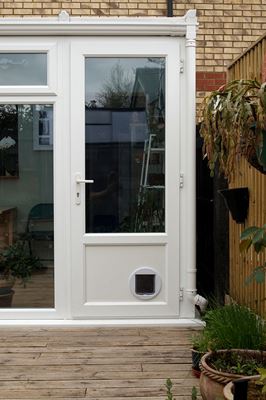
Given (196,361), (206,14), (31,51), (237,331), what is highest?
(206,14)

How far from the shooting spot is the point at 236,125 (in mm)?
2676

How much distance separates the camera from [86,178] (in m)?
4.63

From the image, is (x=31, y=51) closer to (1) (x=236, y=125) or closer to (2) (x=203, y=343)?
(1) (x=236, y=125)

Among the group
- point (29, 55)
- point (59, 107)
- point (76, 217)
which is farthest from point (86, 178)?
point (29, 55)

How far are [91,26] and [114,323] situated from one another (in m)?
2.44

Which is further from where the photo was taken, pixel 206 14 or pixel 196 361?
pixel 206 14

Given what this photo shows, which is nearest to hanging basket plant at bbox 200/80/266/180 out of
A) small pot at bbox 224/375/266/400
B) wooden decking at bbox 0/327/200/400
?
small pot at bbox 224/375/266/400

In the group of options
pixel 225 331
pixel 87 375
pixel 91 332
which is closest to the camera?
pixel 225 331

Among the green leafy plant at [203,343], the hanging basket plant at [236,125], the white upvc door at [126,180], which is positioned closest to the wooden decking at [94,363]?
the green leafy plant at [203,343]

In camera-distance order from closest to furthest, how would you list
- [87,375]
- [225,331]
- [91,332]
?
[225,331]
[87,375]
[91,332]

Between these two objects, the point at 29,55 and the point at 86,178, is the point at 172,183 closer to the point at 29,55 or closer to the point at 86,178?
the point at 86,178

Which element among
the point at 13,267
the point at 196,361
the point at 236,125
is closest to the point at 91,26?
the point at 13,267

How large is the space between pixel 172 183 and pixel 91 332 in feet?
4.52

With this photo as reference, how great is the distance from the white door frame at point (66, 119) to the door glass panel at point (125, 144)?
0.59 feet
